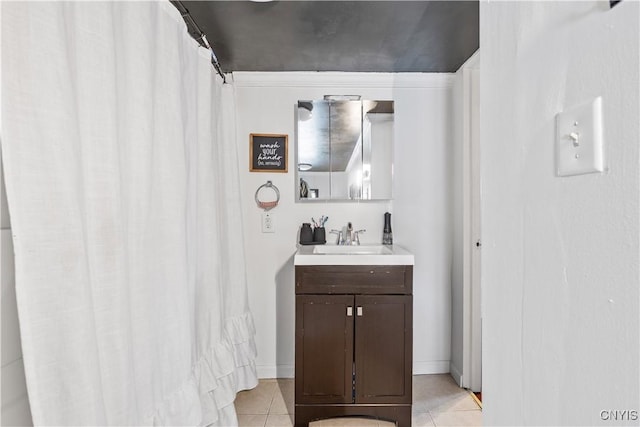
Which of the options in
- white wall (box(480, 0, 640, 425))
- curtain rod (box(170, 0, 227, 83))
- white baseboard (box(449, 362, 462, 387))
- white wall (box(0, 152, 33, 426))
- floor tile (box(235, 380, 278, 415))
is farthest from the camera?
white baseboard (box(449, 362, 462, 387))

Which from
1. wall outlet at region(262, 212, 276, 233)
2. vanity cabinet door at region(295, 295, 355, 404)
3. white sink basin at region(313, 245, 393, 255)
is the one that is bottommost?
vanity cabinet door at region(295, 295, 355, 404)

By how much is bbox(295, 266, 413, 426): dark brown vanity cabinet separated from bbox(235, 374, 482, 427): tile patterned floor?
0.49 feet

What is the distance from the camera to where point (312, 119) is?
2416 mm

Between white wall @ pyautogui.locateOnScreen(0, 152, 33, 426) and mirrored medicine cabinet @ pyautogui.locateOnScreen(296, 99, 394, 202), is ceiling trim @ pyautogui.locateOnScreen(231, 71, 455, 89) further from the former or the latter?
white wall @ pyautogui.locateOnScreen(0, 152, 33, 426)

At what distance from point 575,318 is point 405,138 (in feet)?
6.83

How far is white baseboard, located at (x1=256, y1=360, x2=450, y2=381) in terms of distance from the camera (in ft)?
8.02

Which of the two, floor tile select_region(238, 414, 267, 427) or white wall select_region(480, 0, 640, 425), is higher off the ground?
white wall select_region(480, 0, 640, 425)

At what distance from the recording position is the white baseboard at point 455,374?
229 cm

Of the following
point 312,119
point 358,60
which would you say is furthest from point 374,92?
point 312,119

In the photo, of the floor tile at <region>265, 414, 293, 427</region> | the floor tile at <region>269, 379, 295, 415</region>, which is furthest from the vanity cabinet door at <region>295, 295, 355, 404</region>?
the floor tile at <region>269, 379, 295, 415</region>

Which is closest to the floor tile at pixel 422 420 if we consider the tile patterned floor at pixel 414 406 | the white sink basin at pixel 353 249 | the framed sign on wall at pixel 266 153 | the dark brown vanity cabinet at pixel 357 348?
the tile patterned floor at pixel 414 406

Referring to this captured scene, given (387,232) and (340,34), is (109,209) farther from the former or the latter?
(387,232)

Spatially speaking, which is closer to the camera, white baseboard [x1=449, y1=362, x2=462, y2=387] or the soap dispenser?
white baseboard [x1=449, y1=362, x2=462, y2=387]

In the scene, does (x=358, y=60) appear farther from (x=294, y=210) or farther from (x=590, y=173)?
(x=590, y=173)
